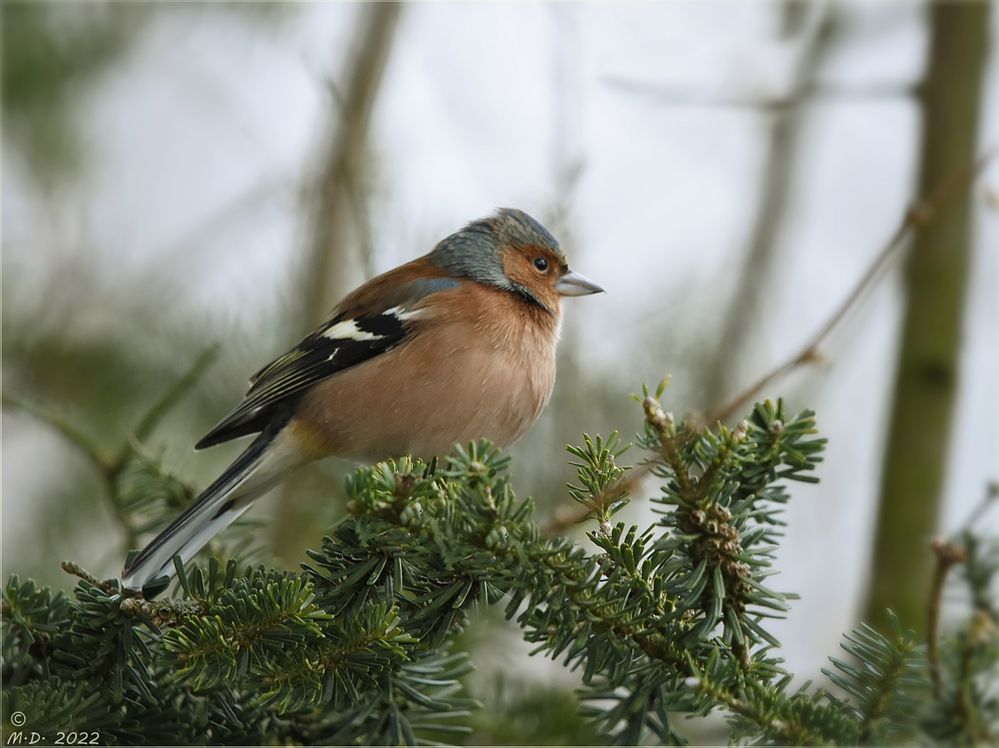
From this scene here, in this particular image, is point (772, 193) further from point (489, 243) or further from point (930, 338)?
point (489, 243)

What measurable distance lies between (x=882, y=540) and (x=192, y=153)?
5.63m

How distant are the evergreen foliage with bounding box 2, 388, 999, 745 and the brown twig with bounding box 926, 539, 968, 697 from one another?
0.11 m

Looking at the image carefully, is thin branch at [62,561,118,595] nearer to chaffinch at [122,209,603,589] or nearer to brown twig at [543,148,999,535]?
chaffinch at [122,209,603,589]

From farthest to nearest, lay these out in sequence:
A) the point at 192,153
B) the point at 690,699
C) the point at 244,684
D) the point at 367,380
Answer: the point at 192,153 < the point at 367,380 < the point at 244,684 < the point at 690,699

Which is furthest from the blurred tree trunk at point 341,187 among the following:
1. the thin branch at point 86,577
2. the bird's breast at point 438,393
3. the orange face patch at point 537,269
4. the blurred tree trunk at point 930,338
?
the thin branch at point 86,577

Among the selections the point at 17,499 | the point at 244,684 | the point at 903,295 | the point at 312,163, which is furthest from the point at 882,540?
the point at 17,499

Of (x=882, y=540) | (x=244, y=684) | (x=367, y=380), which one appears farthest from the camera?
(x=882, y=540)

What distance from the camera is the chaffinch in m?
3.20

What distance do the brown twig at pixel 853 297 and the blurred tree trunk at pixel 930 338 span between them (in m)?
0.15

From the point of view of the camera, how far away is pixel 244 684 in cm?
186

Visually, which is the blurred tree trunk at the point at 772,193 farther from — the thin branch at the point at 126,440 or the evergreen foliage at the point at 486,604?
the evergreen foliage at the point at 486,604

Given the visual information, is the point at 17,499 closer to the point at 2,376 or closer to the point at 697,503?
the point at 2,376

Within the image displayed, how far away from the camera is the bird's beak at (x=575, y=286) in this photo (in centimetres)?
390

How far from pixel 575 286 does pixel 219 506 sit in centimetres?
170
